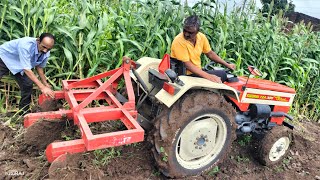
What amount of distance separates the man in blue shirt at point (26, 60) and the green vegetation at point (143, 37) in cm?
31

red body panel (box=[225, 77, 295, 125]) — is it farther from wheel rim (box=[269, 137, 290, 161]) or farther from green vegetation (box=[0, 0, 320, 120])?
green vegetation (box=[0, 0, 320, 120])

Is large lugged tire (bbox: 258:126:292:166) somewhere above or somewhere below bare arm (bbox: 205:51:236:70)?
below

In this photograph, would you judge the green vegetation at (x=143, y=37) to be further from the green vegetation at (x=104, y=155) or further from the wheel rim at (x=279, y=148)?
the wheel rim at (x=279, y=148)

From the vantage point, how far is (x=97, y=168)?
104 inches

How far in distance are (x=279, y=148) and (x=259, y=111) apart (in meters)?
0.51

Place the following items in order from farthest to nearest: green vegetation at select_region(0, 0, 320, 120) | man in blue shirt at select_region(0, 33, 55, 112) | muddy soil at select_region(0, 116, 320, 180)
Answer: green vegetation at select_region(0, 0, 320, 120), man in blue shirt at select_region(0, 33, 55, 112), muddy soil at select_region(0, 116, 320, 180)

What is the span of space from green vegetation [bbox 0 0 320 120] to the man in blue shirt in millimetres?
314

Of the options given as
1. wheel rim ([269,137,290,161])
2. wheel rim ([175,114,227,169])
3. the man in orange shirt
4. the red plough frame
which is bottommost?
wheel rim ([269,137,290,161])

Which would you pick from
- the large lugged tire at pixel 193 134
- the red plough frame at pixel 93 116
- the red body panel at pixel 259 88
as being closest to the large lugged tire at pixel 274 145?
the red body panel at pixel 259 88

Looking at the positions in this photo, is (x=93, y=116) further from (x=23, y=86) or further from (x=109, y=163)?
(x=23, y=86)

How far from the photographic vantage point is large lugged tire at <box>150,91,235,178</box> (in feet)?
8.70

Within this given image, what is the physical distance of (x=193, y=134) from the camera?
290 cm

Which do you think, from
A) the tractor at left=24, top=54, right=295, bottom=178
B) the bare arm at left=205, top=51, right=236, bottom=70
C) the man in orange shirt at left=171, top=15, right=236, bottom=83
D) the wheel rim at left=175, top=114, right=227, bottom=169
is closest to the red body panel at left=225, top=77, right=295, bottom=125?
the tractor at left=24, top=54, right=295, bottom=178

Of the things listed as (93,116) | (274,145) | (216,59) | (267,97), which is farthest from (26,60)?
(274,145)
